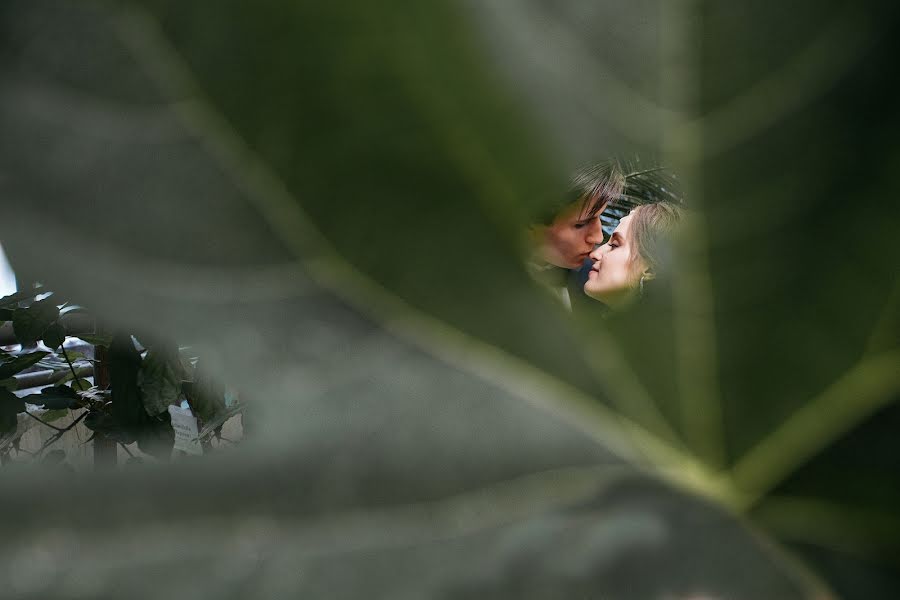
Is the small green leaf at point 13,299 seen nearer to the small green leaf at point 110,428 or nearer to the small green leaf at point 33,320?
the small green leaf at point 33,320

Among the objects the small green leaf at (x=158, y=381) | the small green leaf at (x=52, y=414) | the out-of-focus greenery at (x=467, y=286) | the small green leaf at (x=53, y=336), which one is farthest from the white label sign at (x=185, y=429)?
the out-of-focus greenery at (x=467, y=286)

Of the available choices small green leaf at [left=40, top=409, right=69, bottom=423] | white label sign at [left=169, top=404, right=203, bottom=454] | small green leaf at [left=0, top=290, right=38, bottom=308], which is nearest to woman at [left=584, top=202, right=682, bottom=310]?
white label sign at [left=169, top=404, right=203, bottom=454]

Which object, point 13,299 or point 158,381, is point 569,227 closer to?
point 158,381

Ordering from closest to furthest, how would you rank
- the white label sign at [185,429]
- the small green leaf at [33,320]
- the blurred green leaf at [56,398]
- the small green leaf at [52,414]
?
1. the white label sign at [185,429]
2. the small green leaf at [33,320]
3. the blurred green leaf at [56,398]
4. the small green leaf at [52,414]

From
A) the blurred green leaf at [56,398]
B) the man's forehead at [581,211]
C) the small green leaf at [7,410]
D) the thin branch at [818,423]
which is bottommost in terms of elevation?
the thin branch at [818,423]

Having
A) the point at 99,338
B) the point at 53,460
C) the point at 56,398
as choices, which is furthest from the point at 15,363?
the point at 53,460

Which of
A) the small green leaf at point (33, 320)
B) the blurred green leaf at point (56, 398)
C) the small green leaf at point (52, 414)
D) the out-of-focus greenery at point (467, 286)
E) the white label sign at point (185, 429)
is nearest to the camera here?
the out-of-focus greenery at point (467, 286)
